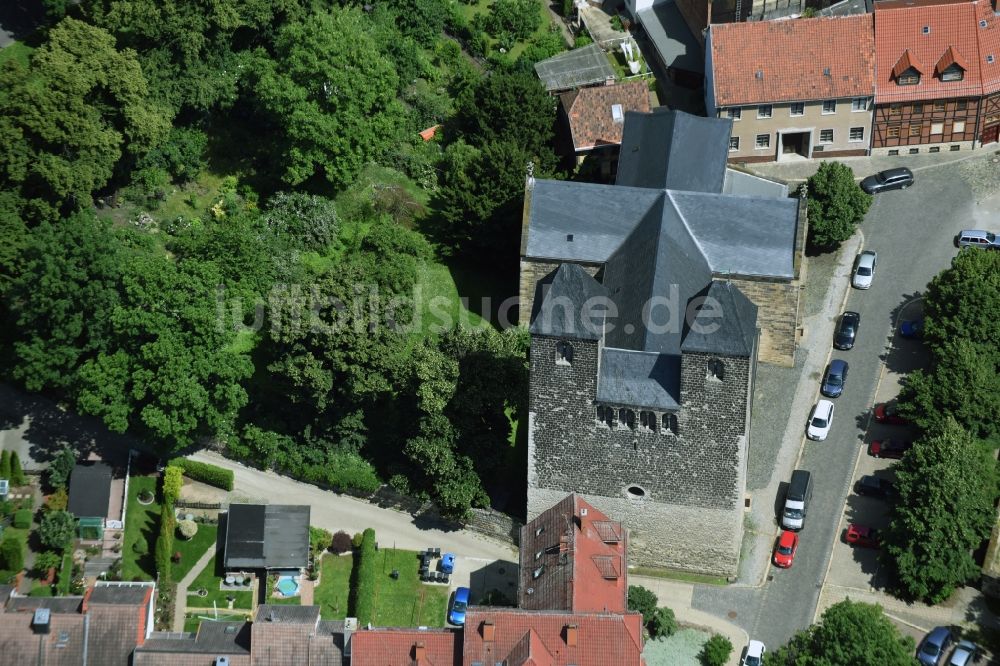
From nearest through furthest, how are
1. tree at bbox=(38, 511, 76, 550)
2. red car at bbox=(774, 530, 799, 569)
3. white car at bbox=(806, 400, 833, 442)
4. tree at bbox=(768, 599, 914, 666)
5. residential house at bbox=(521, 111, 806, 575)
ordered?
1. tree at bbox=(768, 599, 914, 666)
2. residential house at bbox=(521, 111, 806, 575)
3. red car at bbox=(774, 530, 799, 569)
4. tree at bbox=(38, 511, 76, 550)
5. white car at bbox=(806, 400, 833, 442)

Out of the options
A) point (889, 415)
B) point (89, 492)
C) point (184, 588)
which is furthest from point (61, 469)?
point (889, 415)

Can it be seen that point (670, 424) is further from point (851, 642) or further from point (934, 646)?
point (934, 646)

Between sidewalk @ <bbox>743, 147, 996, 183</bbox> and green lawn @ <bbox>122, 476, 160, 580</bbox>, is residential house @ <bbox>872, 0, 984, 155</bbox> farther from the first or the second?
green lawn @ <bbox>122, 476, 160, 580</bbox>

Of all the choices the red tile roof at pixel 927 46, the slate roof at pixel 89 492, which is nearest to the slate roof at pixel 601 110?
the red tile roof at pixel 927 46

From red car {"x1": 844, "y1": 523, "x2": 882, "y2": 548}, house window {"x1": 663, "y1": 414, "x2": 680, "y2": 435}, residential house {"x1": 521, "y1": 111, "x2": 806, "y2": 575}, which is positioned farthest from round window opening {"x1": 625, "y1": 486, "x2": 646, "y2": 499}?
red car {"x1": 844, "y1": 523, "x2": 882, "y2": 548}

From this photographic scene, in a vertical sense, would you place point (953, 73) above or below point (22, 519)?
above

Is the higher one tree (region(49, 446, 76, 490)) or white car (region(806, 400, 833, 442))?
white car (region(806, 400, 833, 442))
